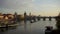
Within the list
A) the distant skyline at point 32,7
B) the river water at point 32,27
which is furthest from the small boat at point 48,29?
the distant skyline at point 32,7

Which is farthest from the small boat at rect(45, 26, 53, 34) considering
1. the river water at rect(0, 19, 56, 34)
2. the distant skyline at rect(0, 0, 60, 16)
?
the distant skyline at rect(0, 0, 60, 16)

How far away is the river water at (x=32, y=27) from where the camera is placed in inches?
87.4

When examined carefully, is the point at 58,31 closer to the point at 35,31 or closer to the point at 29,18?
the point at 35,31

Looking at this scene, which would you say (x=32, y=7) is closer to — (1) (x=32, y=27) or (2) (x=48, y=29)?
(1) (x=32, y=27)

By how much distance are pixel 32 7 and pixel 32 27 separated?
33 cm

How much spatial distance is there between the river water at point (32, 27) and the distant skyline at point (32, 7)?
14cm

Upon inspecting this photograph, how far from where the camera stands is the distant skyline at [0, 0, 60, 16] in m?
Answer: 2.25

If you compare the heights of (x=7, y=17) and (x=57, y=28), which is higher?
(x=7, y=17)

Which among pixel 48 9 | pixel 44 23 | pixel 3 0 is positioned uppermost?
pixel 3 0

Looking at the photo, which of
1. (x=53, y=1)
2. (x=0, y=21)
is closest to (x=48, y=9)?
(x=53, y=1)

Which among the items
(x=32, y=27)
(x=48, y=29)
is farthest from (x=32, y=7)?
(x=48, y=29)

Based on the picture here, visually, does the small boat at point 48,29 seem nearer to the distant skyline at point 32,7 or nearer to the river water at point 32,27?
the river water at point 32,27

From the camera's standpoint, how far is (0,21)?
2.36 meters

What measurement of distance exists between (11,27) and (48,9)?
2.22 ft
